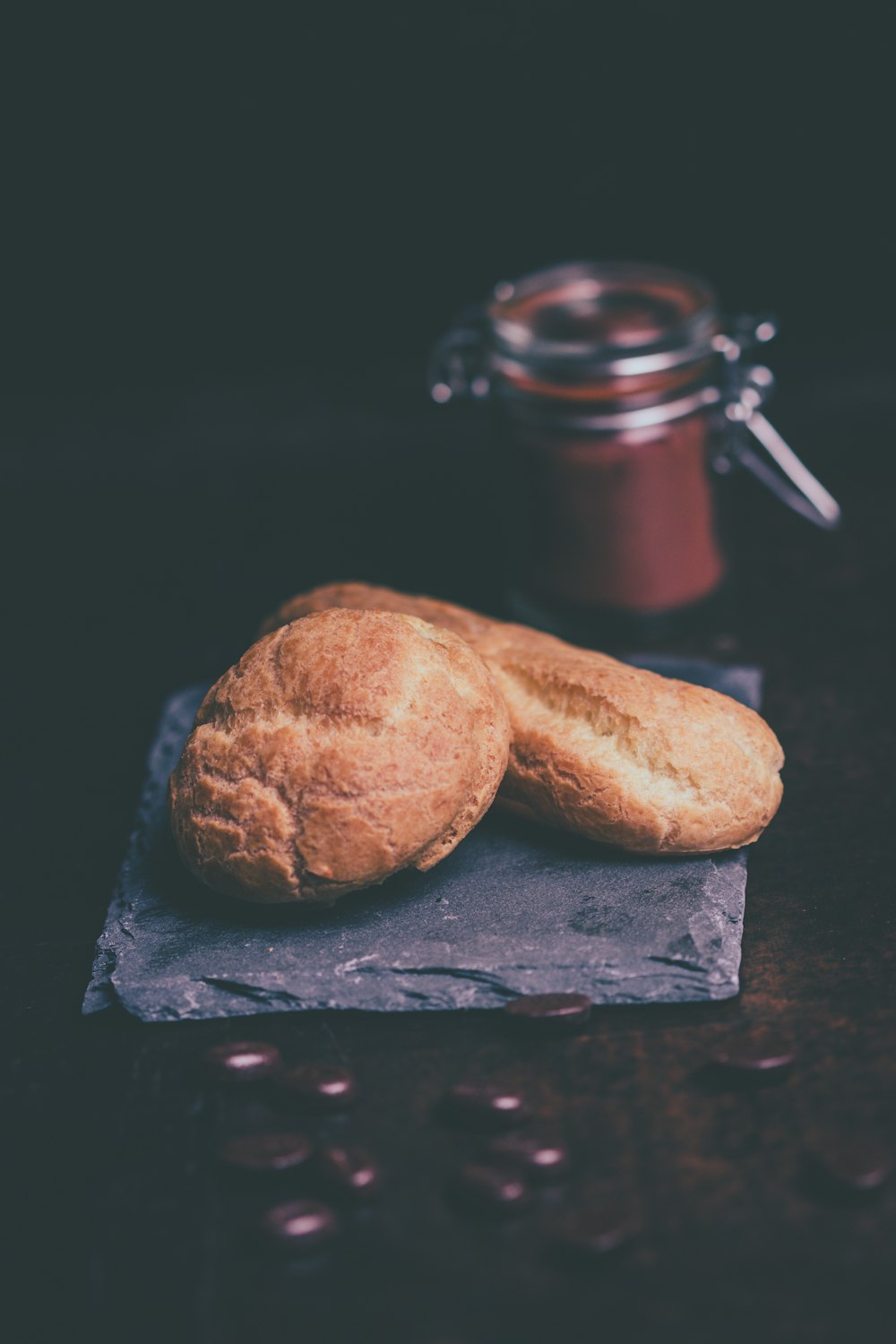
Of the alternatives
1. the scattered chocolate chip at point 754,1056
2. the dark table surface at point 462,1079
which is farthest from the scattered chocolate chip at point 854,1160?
the scattered chocolate chip at point 754,1056

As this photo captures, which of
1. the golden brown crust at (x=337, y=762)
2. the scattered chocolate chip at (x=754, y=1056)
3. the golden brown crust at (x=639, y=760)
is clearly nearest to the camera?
the scattered chocolate chip at (x=754, y=1056)

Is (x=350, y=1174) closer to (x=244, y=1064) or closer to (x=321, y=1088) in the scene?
(x=321, y=1088)

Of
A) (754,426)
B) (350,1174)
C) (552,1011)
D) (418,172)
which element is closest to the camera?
(350,1174)

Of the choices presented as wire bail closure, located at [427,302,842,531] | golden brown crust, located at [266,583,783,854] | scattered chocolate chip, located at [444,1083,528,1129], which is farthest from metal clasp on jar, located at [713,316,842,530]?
scattered chocolate chip, located at [444,1083,528,1129]

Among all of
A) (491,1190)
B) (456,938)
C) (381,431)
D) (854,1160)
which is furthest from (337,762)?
(381,431)

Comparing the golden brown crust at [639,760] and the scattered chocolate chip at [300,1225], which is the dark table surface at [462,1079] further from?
the golden brown crust at [639,760]

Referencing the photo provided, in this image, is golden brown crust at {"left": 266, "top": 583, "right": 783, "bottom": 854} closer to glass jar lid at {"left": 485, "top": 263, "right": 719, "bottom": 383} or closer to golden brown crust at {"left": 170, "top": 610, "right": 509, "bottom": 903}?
golden brown crust at {"left": 170, "top": 610, "right": 509, "bottom": 903}
